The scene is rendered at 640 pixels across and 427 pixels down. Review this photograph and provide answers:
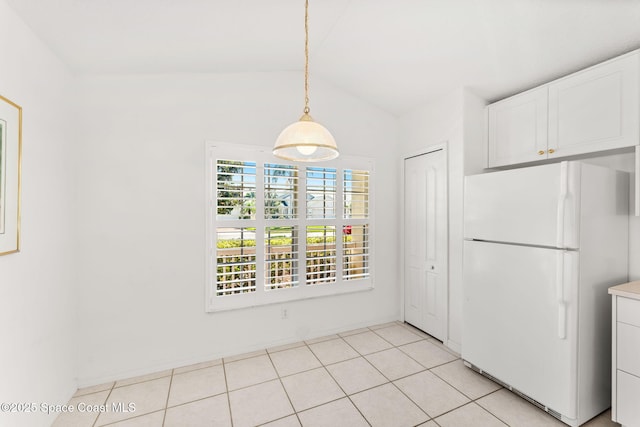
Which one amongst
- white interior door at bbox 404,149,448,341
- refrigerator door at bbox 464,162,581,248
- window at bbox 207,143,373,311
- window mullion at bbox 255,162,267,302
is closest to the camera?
refrigerator door at bbox 464,162,581,248

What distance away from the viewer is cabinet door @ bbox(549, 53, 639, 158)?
1841 mm

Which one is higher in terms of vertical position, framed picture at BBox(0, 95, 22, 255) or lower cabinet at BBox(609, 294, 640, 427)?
framed picture at BBox(0, 95, 22, 255)

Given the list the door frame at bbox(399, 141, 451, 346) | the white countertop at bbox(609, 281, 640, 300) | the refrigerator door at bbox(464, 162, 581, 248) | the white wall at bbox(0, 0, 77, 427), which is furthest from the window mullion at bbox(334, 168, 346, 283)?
the white wall at bbox(0, 0, 77, 427)

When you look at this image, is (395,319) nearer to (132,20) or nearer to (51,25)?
(132,20)

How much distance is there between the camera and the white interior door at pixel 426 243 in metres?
2.99

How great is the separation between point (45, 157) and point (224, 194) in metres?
1.26

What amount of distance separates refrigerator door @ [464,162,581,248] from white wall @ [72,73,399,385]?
1.93m

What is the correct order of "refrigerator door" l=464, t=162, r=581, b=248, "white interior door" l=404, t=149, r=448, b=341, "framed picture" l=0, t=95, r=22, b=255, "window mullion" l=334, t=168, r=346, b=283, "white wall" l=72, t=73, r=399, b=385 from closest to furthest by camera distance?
"framed picture" l=0, t=95, r=22, b=255, "refrigerator door" l=464, t=162, r=581, b=248, "white wall" l=72, t=73, r=399, b=385, "white interior door" l=404, t=149, r=448, b=341, "window mullion" l=334, t=168, r=346, b=283

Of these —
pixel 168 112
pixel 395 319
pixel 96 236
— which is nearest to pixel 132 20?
pixel 168 112

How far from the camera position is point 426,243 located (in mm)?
3195

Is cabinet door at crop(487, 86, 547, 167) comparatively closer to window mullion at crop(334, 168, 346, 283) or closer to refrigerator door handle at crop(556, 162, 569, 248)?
refrigerator door handle at crop(556, 162, 569, 248)

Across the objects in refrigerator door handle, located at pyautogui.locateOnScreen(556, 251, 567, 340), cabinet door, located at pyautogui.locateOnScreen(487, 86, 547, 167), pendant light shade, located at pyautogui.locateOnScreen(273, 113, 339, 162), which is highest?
cabinet door, located at pyautogui.locateOnScreen(487, 86, 547, 167)

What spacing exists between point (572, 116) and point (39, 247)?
12.5ft

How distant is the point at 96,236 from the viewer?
7.49ft
